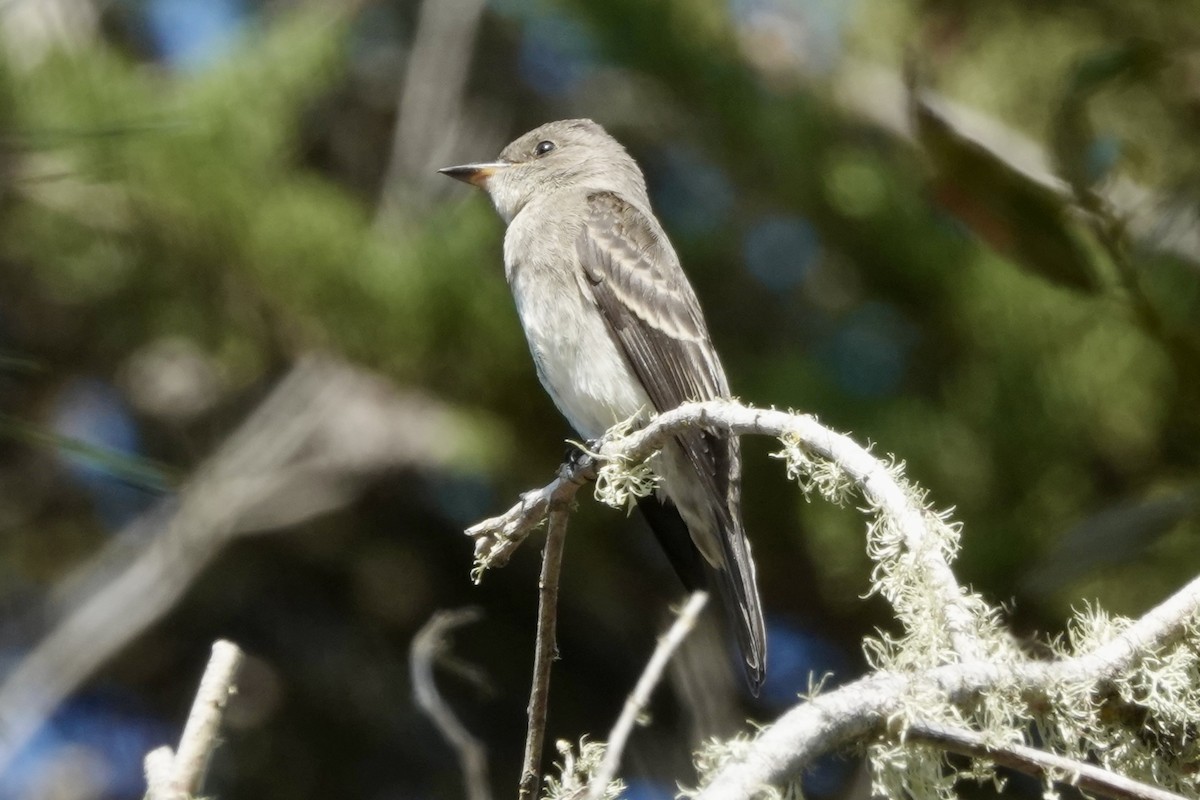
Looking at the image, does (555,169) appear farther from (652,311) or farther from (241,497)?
(241,497)

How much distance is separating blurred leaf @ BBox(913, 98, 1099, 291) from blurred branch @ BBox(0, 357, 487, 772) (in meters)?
2.04

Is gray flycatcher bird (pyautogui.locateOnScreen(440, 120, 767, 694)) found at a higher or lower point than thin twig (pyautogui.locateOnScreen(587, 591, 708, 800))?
higher

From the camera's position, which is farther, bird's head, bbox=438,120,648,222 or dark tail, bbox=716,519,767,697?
bird's head, bbox=438,120,648,222

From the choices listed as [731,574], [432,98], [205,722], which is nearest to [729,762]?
[205,722]

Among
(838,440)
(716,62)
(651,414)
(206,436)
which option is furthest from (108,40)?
(838,440)

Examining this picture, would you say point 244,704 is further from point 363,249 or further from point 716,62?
point 716,62

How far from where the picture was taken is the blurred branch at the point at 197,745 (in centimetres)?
139

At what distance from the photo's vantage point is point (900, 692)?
149 centimetres

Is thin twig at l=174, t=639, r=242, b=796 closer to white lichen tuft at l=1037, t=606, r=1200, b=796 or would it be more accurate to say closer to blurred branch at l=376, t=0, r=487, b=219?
white lichen tuft at l=1037, t=606, r=1200, b=796

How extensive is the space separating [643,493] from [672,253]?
1.41 meters

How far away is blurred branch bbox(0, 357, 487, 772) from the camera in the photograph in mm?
4602

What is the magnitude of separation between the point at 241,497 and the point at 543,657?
286 centimetres

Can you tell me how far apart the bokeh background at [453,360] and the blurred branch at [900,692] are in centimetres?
173

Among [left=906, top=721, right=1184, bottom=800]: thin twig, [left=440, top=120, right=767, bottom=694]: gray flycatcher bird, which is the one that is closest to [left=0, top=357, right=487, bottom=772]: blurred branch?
[left=440, top=120, right=767, bottom=694]: gray flycatcher bird
